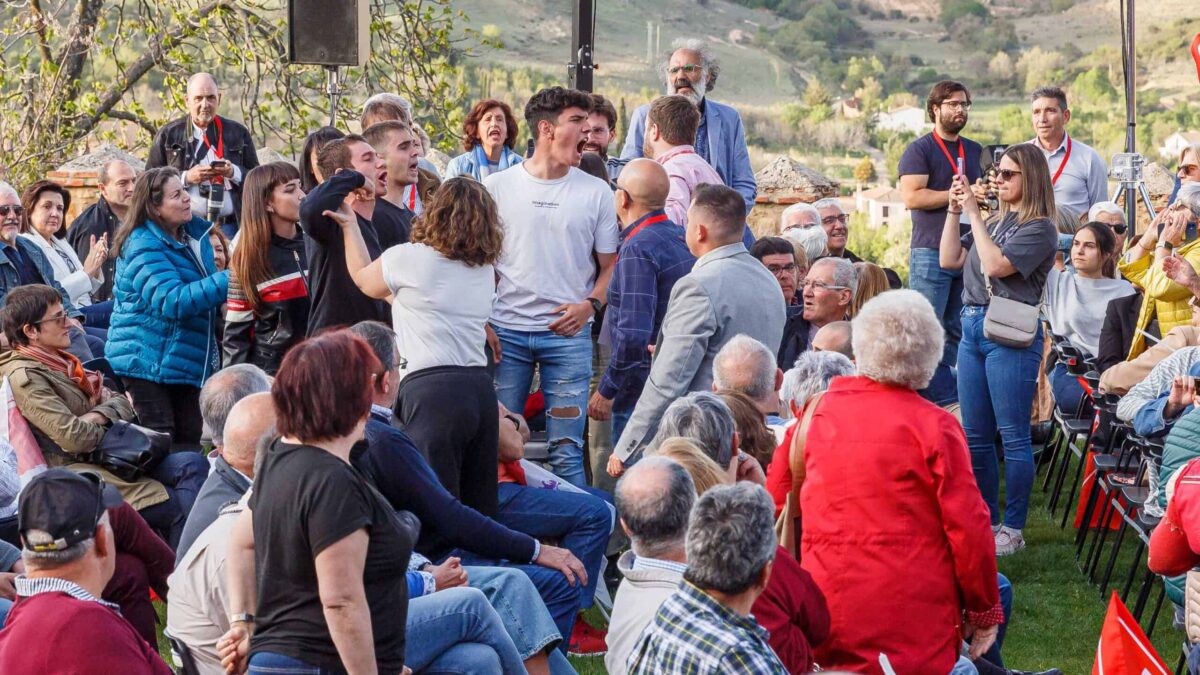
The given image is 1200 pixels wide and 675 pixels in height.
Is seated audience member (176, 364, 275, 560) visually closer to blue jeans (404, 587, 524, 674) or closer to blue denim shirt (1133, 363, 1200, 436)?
blue jeans (404, 587, 524, 674)

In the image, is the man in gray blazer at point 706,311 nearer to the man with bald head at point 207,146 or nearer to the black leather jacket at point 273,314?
the black leather jacket at point 273,314

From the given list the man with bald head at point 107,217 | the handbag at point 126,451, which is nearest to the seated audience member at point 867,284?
the handbag at point 126,451

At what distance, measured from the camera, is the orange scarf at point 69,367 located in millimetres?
5648

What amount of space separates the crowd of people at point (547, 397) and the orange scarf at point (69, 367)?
13 millimetres

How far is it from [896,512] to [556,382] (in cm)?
238

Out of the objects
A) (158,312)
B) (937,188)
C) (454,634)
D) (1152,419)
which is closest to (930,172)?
(937,188)

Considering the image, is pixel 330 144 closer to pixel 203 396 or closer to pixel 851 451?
pixel 203 396

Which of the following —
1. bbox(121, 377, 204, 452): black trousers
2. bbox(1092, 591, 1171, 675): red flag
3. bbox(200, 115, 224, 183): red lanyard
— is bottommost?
bbox(1092, 591, 1171, 675): red flag

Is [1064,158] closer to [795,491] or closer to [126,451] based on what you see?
[795,491]

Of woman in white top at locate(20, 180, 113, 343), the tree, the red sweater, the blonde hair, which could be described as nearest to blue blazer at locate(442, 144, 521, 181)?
woman in white top at locate(20, 180, 113, 343)

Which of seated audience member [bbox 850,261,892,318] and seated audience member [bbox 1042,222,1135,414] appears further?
seated audience member [bbox 1042,222,1135,414]

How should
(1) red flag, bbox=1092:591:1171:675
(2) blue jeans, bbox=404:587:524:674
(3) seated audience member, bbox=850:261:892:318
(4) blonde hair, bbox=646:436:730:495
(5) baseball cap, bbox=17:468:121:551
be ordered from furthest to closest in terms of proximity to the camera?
(3) seated audience member, bbox=850:261:892:318 < (1) red flag, bbox=1092:591:1171:675 < (2) blue jeans, bbox=404:587:524:674 < (4) blonde hair, bbox=646:436:730:495 < (5) baseball cap, bbox=17:468:121:551

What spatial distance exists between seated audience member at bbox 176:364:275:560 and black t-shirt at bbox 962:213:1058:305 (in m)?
3.47

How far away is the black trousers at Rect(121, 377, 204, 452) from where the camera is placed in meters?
6.30
